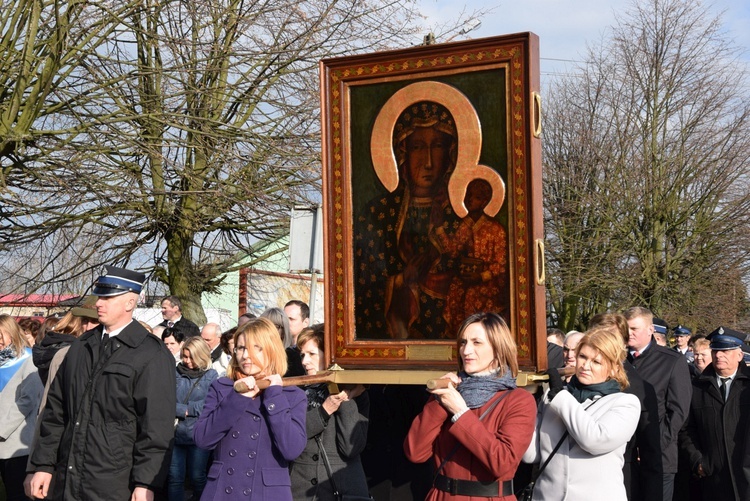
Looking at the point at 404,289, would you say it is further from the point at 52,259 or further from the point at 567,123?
the point at 567,123

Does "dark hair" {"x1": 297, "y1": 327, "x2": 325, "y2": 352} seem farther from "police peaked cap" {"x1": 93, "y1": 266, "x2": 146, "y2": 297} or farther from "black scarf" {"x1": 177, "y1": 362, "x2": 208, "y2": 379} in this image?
"black scarf" {"x1": 177, "y1": 362, "x2": 208, "y2": 379}

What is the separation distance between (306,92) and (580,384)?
32.0ft

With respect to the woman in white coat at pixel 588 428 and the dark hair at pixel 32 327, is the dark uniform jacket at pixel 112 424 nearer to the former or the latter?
the woman in white coat at pixel 588 428

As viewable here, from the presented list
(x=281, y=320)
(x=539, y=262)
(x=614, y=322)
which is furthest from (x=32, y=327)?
(x=539, y=262)

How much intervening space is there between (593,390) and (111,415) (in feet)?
8.82

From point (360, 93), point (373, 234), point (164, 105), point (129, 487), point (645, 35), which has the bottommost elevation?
point (129, 487)

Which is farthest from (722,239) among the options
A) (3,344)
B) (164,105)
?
(3,344)

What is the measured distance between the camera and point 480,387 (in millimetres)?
4773

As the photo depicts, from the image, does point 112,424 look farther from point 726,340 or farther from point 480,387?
point 726,340

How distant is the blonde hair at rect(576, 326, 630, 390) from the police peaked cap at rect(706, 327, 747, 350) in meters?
3.23

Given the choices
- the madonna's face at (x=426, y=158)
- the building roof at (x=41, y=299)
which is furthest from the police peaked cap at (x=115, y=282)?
the building roof at (x=41, y=299)

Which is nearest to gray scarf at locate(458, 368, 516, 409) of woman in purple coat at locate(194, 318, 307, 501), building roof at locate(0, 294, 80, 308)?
woman in purple coat at locate(194, 318, 307, 501)

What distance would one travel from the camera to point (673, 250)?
970 inches

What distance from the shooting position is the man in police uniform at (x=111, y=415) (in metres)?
6.01
